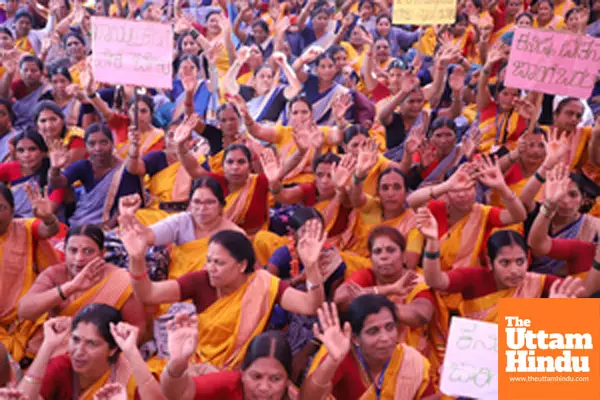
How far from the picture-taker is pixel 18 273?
333 cm

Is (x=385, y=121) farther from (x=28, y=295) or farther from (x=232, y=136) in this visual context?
(x=28, y=295)

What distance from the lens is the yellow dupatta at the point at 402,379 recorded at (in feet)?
8.54

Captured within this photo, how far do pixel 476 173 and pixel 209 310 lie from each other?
1.50 metres

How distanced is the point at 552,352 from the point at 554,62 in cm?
253

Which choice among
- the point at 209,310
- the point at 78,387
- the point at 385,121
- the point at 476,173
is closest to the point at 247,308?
the point at 209,310

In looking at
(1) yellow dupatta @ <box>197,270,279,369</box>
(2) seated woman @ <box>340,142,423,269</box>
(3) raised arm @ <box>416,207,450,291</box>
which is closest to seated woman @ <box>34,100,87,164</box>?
(2) seated woman @ <box>340,142,423,269</box>

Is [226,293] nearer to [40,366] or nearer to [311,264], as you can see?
[311,264]

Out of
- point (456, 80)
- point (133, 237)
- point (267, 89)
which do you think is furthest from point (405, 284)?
point (267, 89)

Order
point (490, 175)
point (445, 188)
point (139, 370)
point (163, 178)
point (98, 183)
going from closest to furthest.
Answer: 1. point (139, 370)
2. point (490, 175)
3. point (445, 188)
4. point (98, 183)
5. point (163, 178)

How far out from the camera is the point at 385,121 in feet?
17.8

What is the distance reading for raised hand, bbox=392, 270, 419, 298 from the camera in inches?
119

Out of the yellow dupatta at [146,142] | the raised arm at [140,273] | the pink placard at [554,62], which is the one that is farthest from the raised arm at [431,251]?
the yellow dupatta at [146,142]

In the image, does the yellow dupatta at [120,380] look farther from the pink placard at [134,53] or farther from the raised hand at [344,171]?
the pink placard at [134,53]

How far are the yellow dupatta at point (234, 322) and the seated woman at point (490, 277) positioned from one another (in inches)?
27.4
